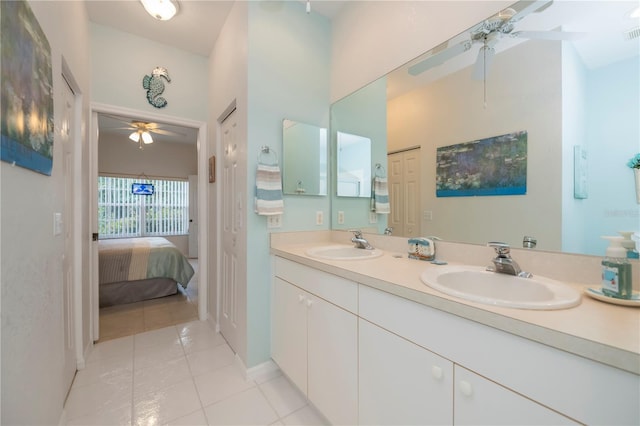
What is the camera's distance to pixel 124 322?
8.71 ft

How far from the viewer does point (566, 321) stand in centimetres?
63

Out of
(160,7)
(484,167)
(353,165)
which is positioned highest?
(160,7)

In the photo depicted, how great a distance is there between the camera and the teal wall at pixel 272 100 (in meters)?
1.78

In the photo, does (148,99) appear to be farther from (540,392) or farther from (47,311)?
(540,392)

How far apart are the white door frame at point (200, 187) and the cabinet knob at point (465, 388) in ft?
8.27

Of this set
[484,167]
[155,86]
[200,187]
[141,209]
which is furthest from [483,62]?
[141,209]

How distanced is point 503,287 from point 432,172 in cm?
74

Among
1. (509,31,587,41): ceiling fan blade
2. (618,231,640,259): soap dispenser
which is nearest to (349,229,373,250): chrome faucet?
(618,231,640,259): soap dispenser

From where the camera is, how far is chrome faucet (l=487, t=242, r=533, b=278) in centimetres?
103

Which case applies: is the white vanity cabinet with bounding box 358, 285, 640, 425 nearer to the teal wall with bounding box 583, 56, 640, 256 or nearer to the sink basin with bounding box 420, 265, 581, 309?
the sink basin with bounding box 420, 265, 581, 309

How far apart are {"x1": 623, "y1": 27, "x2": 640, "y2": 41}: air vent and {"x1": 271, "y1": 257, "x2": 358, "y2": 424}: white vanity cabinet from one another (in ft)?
4.38

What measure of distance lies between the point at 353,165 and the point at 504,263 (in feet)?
4.14

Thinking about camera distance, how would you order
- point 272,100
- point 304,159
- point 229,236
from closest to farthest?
point 272,100
point 304,159
point 229,236

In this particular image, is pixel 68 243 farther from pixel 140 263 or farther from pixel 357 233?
pixel 357 233
